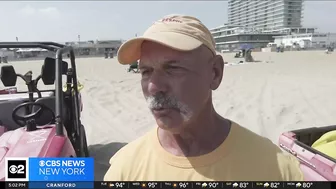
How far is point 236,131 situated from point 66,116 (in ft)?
9.21

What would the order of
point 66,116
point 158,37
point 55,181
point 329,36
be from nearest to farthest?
1. point 158,37
2. point 55,181
3. point 66,116
4. point 329,36

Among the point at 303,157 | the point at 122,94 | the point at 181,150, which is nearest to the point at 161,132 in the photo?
the point at 181,150

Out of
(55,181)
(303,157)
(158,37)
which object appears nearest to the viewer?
(158,37)

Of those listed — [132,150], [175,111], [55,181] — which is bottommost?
[55,181]

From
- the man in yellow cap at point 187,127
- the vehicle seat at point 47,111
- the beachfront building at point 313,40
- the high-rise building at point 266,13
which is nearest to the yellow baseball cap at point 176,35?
the man in yellow cap at point 187,127

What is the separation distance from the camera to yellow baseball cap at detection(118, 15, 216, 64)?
1082mm

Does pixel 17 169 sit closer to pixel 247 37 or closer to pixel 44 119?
pixel 44 119

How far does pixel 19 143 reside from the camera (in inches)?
101

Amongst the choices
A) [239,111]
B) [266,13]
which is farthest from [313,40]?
[239,111]

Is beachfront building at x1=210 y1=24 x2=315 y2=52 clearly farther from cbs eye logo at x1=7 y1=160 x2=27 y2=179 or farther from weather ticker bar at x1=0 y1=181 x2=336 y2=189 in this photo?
weather ticker bar at x1=0 y1=181 x2=336 y2=189

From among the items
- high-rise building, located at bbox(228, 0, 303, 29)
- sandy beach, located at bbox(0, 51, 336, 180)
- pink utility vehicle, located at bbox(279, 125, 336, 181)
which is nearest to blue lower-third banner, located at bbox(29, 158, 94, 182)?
pink utility vehicle, located at bbox(279, 125, 336, 181)

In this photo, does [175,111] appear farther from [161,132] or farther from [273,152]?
[273,152]

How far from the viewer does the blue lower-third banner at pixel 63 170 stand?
140 cm

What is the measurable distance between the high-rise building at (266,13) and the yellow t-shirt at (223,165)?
128 m
